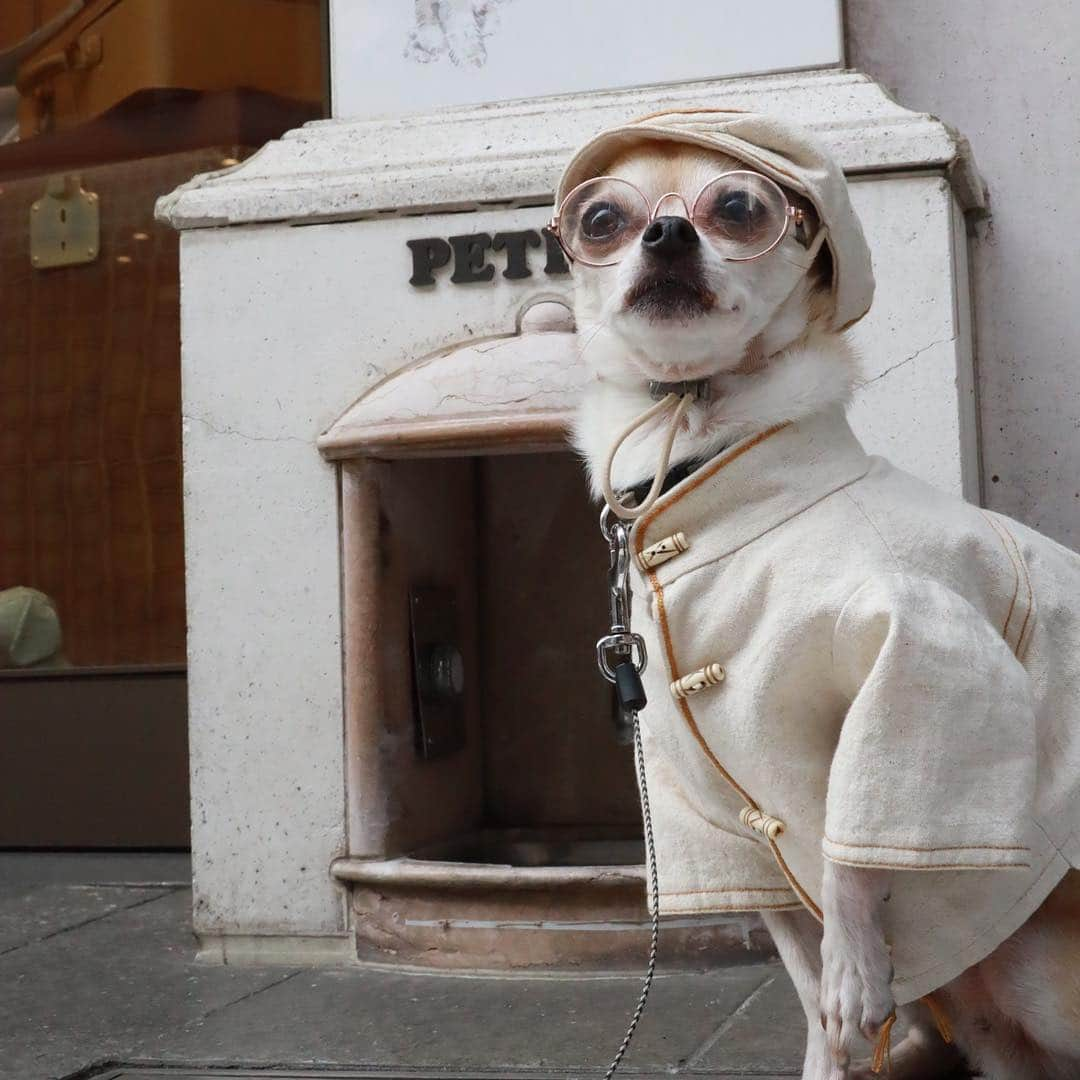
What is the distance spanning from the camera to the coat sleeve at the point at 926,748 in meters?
2.02

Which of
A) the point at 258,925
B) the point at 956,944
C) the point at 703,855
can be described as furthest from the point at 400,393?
the point at 956,944

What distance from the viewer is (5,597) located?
5.11m

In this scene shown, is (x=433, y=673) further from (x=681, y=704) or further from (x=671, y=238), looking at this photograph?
(x=671, y=238)

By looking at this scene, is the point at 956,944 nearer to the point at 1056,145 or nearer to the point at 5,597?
the point at 1056,145

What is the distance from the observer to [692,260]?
2.25m

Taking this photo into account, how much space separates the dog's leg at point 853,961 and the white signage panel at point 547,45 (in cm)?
221

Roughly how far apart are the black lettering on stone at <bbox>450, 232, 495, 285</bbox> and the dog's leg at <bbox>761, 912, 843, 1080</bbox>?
1736mm

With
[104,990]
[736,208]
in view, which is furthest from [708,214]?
[104,990]

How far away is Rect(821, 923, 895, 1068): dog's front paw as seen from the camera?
205cm

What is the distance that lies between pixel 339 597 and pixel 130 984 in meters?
0.96

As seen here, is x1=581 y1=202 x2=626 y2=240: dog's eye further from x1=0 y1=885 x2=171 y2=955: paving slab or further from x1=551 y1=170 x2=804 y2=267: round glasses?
x1=0 y1=885 x2=171 y2=955: paving slab

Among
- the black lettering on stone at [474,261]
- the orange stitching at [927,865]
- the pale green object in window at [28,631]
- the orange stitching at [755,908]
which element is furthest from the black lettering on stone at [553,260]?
the pale green object in window at [28,631]

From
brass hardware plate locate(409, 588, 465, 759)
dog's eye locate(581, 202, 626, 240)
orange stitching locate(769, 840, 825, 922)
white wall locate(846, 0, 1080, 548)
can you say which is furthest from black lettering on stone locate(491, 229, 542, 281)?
orange stitching locate(769, 840, 825, 922)

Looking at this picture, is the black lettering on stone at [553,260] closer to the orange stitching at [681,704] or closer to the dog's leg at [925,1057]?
the orange stitching at [681,704]
